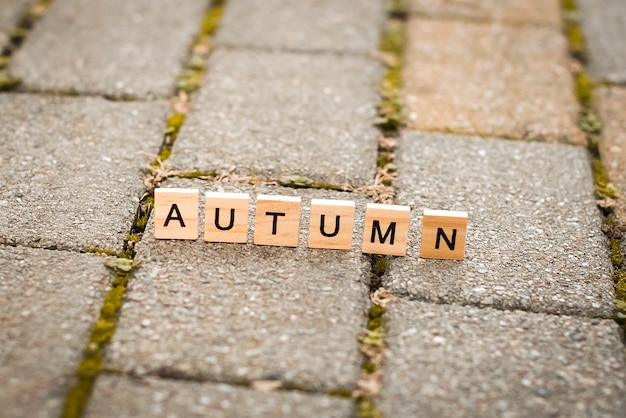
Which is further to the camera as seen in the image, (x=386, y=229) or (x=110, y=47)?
(x=110, y=47)

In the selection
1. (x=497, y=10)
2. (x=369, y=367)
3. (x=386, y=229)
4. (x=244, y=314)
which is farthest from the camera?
(x=497, y=10)

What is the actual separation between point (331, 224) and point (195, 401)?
60 centimetres

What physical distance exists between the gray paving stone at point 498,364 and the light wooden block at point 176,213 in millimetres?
539

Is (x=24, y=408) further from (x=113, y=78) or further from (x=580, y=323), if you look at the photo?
(x=113, y=78)

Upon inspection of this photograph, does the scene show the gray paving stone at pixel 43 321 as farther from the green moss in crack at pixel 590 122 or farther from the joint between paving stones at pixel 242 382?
the green moss in crack at pixel 590 122

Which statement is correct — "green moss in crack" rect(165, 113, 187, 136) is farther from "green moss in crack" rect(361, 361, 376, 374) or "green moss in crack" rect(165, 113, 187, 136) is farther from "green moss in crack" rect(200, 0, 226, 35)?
"green moss in crack" rect(361, 361, 376, 374)

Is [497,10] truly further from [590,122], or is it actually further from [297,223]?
[297,223]

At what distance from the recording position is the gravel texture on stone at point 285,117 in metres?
2.34

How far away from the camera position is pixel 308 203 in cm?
218

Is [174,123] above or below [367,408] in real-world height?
above

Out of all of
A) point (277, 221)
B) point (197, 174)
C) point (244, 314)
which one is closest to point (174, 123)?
point (197, 174)

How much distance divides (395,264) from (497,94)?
1.06 m

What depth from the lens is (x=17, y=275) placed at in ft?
6.08

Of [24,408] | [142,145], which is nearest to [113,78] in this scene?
[142,145]
